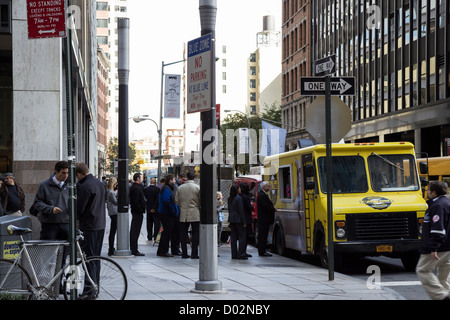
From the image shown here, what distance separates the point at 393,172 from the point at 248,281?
14.6 feet

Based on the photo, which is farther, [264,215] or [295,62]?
[295,62]

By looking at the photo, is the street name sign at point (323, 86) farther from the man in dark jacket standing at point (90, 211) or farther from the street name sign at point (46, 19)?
the street name sign at point (46, 19)

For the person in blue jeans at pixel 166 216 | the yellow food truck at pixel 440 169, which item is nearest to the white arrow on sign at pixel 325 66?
the person in blue jeans at pixel 166 216

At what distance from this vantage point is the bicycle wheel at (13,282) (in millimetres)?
8555

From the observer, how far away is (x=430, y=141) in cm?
4475

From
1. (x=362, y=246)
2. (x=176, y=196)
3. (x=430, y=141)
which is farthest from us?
(x=430, y=141)

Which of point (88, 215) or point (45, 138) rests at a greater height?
point (45, 138)

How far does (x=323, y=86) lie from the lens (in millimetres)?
12578

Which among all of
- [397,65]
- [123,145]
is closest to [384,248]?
[123,145]

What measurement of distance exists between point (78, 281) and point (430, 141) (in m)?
38.8

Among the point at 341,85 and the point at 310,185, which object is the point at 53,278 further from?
the point at 310,185

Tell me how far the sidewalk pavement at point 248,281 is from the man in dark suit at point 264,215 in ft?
3.11
